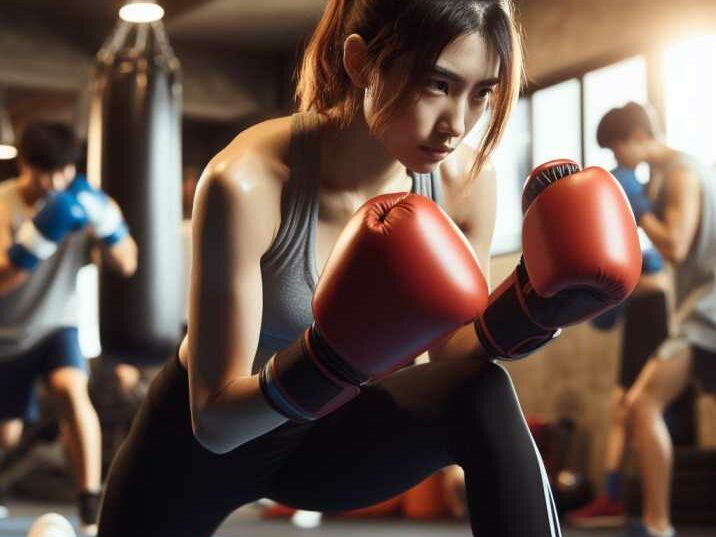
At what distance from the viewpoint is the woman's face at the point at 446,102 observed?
1.22 meters

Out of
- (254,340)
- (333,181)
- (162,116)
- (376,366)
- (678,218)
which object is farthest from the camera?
(162,116)

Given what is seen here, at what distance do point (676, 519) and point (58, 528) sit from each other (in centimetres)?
329

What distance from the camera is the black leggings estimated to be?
119 centimetres

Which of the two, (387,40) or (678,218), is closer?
(387,40)

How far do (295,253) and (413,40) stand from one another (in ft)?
0.91

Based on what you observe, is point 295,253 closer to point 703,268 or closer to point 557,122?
point 703,268

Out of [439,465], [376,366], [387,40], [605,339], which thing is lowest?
[605,339]

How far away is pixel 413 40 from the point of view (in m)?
1.23

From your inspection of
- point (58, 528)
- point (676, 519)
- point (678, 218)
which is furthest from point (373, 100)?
point (676, 519)

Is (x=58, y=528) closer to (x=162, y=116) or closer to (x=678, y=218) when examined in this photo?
(x=678, y=218)

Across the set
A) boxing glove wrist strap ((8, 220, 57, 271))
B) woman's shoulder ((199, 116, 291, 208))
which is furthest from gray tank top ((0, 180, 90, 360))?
woman's shoulder ((199, 116, 291, 208))

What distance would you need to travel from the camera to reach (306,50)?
147 centimetres

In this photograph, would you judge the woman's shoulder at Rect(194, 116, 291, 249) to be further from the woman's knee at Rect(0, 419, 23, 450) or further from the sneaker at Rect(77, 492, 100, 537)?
the woman's knee at Rect(0, 419, 23, 450)

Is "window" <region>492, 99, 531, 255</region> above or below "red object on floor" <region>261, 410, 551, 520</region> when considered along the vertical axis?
above
